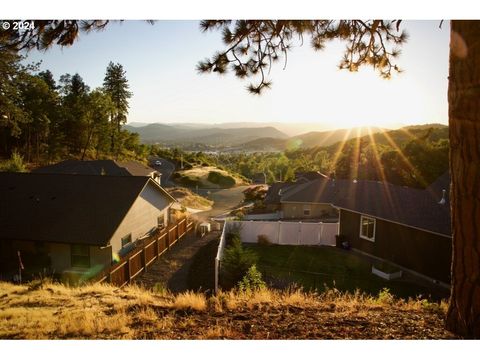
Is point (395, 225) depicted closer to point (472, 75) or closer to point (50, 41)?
point (472, 75)

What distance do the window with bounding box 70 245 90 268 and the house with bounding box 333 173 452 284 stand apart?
11.0m

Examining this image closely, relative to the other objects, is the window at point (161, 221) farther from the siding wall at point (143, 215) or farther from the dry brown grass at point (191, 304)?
the dry brown grass at point (191, 304)

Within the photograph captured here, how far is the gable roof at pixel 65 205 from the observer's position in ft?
39.5

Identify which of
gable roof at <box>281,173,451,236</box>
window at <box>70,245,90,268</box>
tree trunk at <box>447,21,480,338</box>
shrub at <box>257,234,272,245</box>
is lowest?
shrub at <box>257,234,272,245</box>

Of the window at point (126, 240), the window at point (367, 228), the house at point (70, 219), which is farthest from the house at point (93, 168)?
the window at point (367, 228)

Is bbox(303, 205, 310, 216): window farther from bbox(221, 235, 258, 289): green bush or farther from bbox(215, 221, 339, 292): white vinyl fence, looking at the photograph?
bbox(221, 235, 258, 289): green bush

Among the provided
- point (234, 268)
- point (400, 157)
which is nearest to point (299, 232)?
point (234, 268)

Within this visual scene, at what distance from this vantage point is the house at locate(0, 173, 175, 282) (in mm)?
11914

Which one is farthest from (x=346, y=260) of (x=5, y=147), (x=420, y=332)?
(x=5, y=147)

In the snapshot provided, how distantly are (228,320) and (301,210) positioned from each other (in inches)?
934

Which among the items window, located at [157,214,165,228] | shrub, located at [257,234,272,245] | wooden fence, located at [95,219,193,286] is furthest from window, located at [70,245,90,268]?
shrub, located at [257,234,272,245]

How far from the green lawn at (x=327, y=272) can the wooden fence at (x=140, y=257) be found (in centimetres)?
420

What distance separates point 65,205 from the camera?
13.3m

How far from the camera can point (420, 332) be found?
4535 mm
